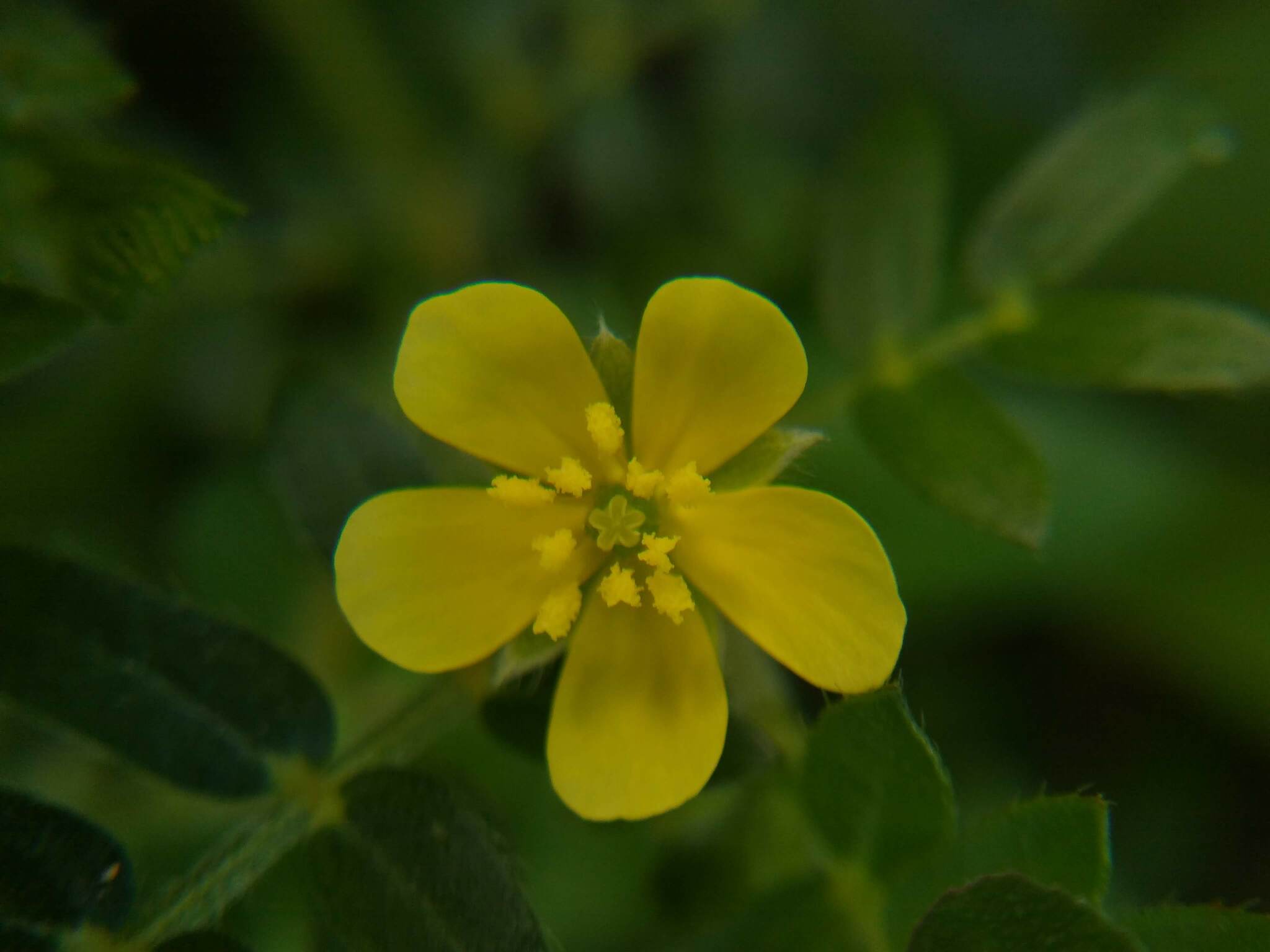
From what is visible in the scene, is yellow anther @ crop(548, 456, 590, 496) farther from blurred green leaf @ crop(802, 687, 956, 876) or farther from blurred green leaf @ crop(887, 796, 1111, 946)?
blurred green leaf @ crop(887, 796, 1111, 946)

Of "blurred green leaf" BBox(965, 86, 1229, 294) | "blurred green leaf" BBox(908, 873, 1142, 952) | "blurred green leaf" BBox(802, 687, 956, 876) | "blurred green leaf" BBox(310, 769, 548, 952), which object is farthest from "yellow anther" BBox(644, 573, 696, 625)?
"blurred green leaf" BBox(965, 86, 1229, 294)

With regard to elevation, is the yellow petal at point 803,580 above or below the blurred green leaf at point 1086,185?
above

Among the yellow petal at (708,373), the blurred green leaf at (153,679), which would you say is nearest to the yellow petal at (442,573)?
the yellow petal at (708,373)

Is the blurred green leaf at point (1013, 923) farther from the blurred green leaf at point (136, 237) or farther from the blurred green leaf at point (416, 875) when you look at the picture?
the blurred green leaf at point (136, 237)

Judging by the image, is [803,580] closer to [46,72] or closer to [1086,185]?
[1086,185]

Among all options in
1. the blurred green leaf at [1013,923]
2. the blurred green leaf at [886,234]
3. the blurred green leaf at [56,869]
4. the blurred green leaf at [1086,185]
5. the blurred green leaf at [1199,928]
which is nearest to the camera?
the blurred green leaf at [1013,923]

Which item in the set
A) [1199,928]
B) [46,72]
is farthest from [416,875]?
[46,72]

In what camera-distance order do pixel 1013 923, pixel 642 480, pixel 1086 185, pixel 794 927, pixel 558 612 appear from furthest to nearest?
1. pixel 1086 185
2. pixel 794 927
3. pixel 642 480
4. pixel 558 612
5. pixel 1013 923
